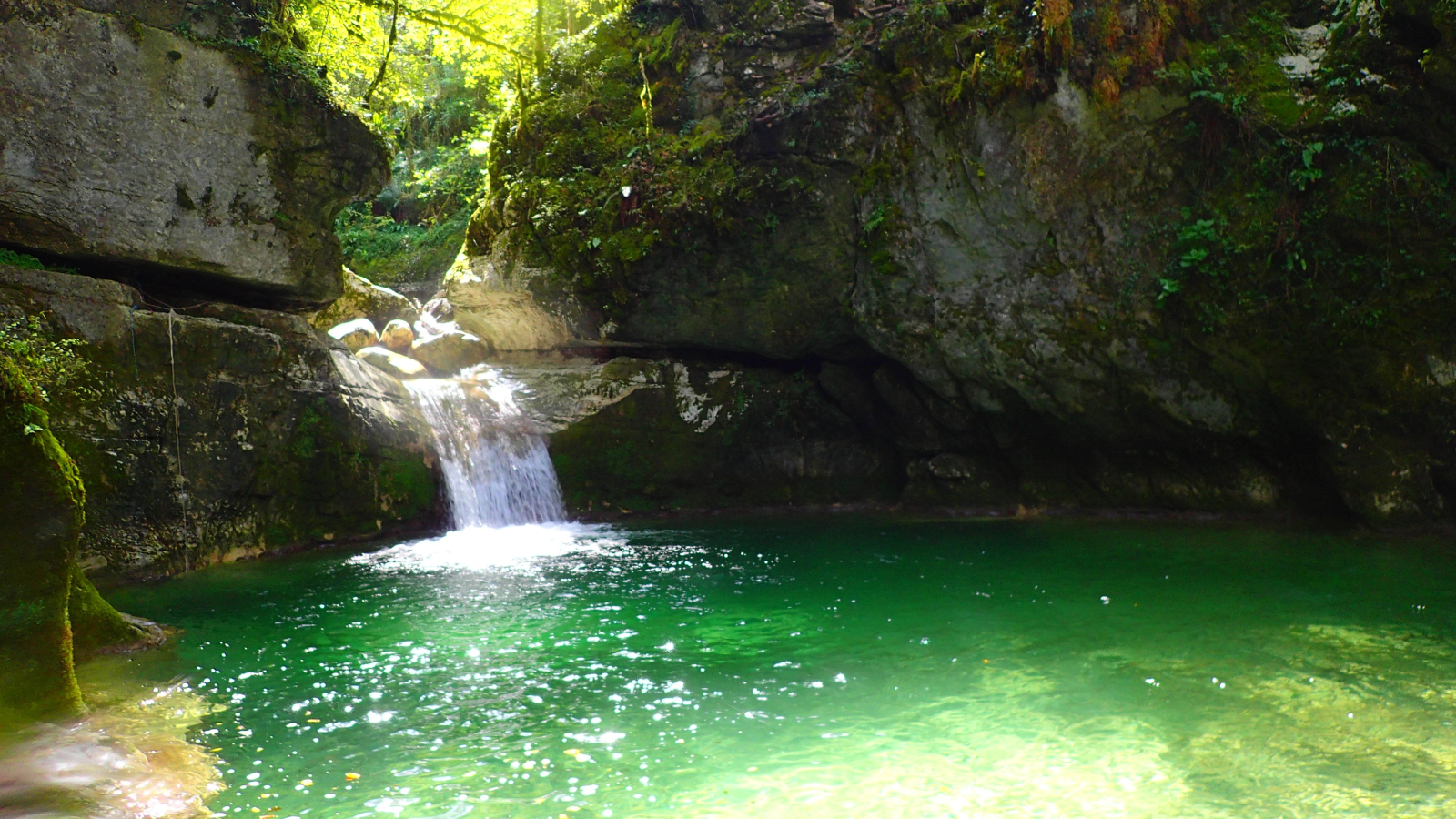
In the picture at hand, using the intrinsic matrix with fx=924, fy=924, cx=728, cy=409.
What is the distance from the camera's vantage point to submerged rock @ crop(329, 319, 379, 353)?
15.9m

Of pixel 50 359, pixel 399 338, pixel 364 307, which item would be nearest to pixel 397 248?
pixel 364 307

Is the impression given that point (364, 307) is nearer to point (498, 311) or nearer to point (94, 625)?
point (498, 311)

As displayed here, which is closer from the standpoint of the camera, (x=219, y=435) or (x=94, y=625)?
(x=94, y=625)

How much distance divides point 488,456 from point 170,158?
214 inches

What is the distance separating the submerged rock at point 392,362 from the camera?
579 inches

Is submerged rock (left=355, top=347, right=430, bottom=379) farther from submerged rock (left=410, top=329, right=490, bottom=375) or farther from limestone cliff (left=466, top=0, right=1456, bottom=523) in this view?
limestone cliff (left=466, top=0, right=1456, bottom=523)

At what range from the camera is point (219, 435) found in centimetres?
1066

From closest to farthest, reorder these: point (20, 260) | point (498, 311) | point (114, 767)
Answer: point (114, 767) → point (20, 260) → point (498, 311)

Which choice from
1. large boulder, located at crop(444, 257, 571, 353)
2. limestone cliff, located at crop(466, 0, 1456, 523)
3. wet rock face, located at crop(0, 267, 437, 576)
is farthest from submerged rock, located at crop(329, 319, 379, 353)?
wet rock face, located at crop(0, 267, 437, 576)

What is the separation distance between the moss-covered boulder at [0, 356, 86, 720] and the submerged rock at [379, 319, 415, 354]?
36.9 feet

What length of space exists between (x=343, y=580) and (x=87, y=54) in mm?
6552

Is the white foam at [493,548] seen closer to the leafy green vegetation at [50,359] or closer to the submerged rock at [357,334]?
the leafy green vegetation at [50,359]

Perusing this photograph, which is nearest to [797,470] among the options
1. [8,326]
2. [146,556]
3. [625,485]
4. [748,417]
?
[748,417]

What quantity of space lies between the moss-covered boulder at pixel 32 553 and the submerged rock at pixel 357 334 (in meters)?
11.3
